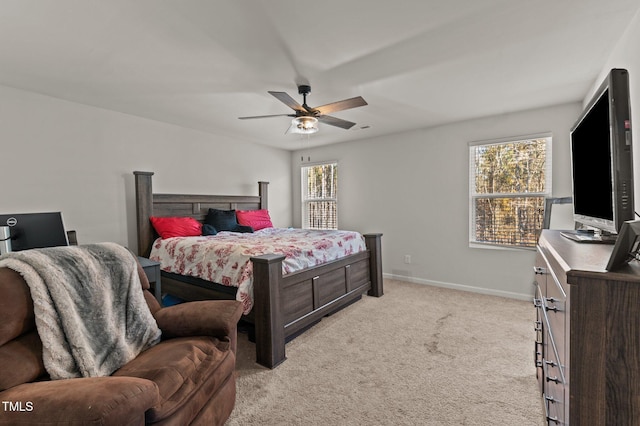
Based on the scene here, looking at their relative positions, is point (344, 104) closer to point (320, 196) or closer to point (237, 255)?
point (237, 255)

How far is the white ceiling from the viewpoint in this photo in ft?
→ 5.68

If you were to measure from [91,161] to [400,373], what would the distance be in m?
3.86

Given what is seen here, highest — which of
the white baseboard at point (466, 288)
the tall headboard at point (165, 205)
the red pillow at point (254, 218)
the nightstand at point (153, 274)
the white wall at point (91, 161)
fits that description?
the white wall at point (91, 161)

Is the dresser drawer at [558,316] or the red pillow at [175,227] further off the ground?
the red pillow at [175,227]

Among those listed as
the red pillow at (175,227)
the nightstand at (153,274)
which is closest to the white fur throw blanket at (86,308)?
the nightstand at (153,274)

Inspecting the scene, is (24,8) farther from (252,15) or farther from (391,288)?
(391,288)

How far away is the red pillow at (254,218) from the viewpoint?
466 cm

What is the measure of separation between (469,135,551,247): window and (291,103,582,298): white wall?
0.38 feet

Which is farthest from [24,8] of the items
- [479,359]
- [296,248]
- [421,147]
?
[421,147]

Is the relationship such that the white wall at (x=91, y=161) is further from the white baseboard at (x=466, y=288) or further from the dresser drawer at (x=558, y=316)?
the dresser drawer at (x=558, y=316)

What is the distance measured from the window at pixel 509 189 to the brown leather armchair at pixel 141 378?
3.60 m

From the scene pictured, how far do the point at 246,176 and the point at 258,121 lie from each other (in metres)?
1.42

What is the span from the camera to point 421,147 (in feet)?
14.5

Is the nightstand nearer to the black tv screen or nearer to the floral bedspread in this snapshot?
the floral bedspread
